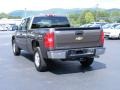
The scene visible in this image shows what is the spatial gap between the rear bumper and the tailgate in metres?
0.16

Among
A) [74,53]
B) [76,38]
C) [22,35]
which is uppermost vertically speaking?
[76,38]

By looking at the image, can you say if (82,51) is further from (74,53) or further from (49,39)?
(49,39)

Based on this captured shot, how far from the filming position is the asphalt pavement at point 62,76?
8166mm

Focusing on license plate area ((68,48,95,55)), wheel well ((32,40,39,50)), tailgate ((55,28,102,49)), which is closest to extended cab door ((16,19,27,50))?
wheel well ((32,40,39,50))

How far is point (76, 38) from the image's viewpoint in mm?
9859

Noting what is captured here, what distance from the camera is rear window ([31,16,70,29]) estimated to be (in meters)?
12.0

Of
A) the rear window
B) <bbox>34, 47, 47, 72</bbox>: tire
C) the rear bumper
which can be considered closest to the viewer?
the rear bumper

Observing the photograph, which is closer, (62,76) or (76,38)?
(62,76)

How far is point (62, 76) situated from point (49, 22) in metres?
3.28

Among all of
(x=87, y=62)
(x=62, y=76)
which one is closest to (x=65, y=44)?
(x=62, y=76)

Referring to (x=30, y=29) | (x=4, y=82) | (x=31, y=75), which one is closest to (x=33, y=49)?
(x=30, y=29)

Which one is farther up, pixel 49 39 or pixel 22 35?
pixel 49 39

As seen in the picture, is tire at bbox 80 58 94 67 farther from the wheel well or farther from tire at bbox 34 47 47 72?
the wheel well

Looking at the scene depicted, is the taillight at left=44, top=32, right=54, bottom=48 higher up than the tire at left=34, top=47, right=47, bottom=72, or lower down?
higher up
